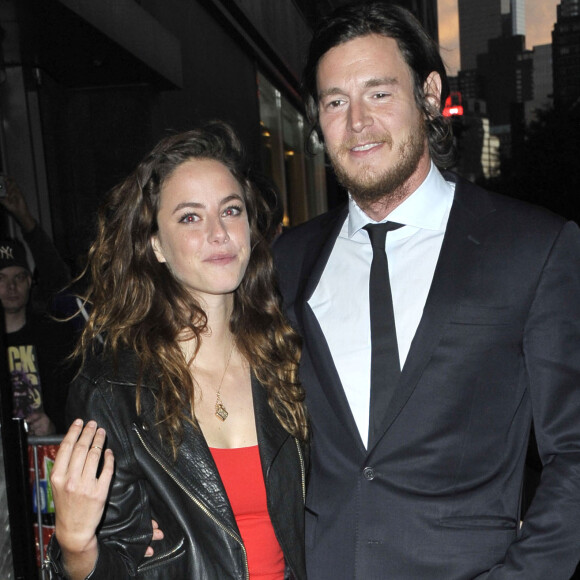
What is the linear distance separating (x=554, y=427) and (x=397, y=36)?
1.41 metres

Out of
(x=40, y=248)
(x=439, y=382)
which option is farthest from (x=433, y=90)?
(x=40, y=248)

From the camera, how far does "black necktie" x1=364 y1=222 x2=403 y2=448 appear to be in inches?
85.8

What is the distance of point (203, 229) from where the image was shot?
2494 mm

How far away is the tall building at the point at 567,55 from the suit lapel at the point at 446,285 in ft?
113

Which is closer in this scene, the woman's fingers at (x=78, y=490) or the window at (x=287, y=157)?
the woman's fingers at (x=78, y=490)

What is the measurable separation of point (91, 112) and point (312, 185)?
1443 cm

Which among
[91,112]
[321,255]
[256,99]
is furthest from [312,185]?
[321,255]

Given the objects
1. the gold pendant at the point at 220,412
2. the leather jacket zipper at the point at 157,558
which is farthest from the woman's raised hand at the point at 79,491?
the gold pendant at the point at 220,412

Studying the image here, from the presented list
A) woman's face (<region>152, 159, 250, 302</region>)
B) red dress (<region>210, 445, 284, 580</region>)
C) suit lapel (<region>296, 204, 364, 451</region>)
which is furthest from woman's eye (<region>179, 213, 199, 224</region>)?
red dress (<region>210, 445, 284, 580</region>)

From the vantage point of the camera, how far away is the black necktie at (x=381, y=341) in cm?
218

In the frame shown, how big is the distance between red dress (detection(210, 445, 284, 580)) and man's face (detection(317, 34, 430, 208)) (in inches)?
37.5

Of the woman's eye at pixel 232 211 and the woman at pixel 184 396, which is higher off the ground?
the woman's eye at pixel 232 211

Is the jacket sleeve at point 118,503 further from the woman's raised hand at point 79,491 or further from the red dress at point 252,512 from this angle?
the red dress at point 252,512

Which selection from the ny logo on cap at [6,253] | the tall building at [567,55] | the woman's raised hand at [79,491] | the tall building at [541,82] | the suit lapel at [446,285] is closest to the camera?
the woman's raised hand at [79,491]
